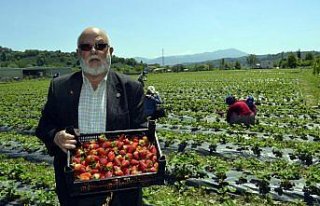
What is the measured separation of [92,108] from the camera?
126 inches

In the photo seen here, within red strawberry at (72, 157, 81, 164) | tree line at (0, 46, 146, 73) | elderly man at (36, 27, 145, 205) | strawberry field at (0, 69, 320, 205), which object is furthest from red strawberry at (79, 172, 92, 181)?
tree line at (0, 46, 146, 73)

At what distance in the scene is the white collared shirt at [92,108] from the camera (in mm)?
3199

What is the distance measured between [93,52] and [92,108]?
461 millimetres

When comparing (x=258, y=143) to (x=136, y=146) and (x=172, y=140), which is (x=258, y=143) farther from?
(x=136, y=146)

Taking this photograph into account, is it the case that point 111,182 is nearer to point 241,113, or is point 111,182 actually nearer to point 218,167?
point 218,167

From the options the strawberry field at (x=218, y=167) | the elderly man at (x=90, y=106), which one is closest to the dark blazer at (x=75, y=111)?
the elderly man at (x=90, y=106)

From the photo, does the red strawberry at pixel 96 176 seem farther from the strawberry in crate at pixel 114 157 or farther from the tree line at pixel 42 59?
the tree line at pixel 42 59

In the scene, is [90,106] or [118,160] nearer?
[118,160]

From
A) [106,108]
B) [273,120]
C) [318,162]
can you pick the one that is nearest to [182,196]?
[318,162]

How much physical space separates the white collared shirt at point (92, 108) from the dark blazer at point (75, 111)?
0.04 metres

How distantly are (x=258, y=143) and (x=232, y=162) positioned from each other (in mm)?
1501

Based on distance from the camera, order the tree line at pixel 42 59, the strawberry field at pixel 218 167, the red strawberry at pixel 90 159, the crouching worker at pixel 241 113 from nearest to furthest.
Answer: the red strawberry at pixel 90 159 < the strawberry field at pixel 218 167 < the crouching worker at pixel 241 113 < the tree line at pixel 42 59

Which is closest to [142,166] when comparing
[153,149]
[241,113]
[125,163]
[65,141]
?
[125,163]

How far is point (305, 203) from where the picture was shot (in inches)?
256
